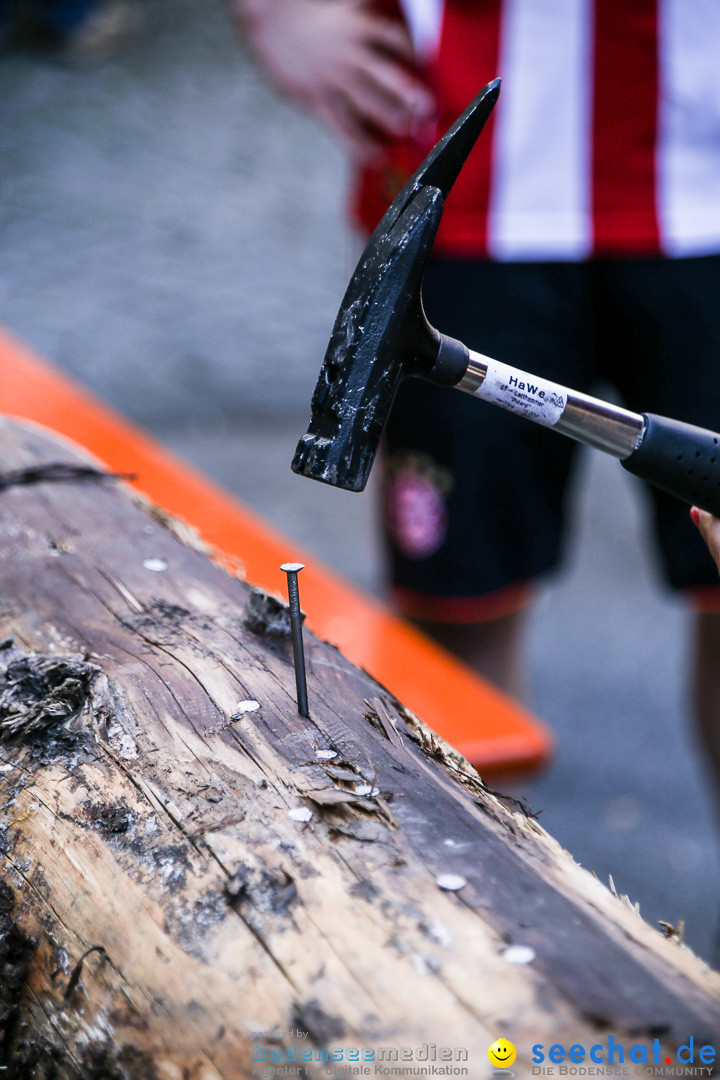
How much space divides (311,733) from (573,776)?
7.08 feet

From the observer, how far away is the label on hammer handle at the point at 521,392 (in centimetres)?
104

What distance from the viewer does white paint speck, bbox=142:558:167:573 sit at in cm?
132

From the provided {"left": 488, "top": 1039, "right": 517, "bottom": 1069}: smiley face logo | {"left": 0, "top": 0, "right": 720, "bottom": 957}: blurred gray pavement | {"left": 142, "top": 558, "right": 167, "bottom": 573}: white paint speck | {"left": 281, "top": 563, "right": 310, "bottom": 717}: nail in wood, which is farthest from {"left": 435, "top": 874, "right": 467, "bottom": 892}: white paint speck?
{"left": 0, "top": 0, "right": 720, "bottom": 957}: blurred gray pavement

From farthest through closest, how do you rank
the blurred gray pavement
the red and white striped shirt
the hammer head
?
1. the blurred gray pavement
2. the red and white striped shirt
3. the hammer head

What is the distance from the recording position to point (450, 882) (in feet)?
2.68

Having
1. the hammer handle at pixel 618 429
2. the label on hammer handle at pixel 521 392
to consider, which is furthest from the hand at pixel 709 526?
the label on hammer handle at pixel 521 392

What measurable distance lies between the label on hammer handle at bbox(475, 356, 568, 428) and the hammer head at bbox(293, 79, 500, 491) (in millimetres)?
68

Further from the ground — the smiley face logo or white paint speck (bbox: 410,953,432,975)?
the smiley face logo

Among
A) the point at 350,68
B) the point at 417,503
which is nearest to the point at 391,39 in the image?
the point at 350,68

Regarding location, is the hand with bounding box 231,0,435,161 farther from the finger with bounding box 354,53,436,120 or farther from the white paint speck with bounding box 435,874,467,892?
the white paint speck with bounding box 435,874,467,892

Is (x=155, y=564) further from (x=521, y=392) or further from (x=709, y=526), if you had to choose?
(x=709, y=526)

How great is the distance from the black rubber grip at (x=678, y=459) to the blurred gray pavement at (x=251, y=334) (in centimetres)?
75

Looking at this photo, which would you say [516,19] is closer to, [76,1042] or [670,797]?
[76,1042]

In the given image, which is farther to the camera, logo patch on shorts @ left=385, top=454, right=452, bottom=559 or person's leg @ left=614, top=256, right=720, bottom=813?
logo patch on shorts @ left=385, top=454, right=452, bottom=559
